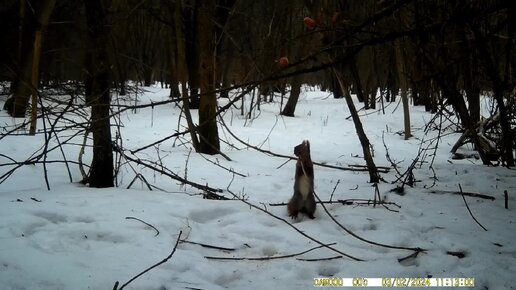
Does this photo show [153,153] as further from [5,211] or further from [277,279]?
[277,279]

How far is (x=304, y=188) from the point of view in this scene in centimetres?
350

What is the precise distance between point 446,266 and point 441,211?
118cm

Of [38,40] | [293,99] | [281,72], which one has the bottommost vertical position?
[293,99]

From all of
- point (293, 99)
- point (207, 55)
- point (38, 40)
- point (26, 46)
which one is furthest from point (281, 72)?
point (293, 99)

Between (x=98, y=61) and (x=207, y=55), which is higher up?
(x=207, y=55)

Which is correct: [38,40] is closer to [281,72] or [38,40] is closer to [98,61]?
[98,61]

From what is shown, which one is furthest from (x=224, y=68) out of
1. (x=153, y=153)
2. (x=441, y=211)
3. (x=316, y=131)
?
(x=441, y=211)

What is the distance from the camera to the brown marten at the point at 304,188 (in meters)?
3.49

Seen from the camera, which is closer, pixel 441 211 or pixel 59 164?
pixel 441 211

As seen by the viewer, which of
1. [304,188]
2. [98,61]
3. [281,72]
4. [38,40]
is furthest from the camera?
[38,40]

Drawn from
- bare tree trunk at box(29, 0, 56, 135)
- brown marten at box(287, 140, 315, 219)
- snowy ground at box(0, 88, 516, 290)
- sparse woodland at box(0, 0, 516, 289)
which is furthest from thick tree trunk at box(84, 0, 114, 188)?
bare tree trunk at box(29, 0, 56, 135)

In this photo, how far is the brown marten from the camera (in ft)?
11.5

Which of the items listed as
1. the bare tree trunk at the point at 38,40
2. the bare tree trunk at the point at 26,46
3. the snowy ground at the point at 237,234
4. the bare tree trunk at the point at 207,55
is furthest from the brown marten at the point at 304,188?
the bare tree trunk at the point at 26,46

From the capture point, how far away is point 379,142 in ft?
32.8
